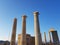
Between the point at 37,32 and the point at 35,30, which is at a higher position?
the point at 35,30

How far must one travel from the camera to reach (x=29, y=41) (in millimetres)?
31812

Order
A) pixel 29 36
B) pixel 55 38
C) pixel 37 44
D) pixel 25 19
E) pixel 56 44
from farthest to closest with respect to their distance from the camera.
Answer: pixel 55 38 → pixel 56 44 → pixel 29 36 → pixel 25 19 → pixel 37 44

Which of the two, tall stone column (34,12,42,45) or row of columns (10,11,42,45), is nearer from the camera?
tall stone column (34,12,42,45)

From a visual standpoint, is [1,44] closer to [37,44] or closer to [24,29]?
[24,29]

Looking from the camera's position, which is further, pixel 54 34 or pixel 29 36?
pixel 54 34

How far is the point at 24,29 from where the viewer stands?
22422mm

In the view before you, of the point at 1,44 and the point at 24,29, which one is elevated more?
the point at 24,29

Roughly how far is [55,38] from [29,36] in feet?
42.6

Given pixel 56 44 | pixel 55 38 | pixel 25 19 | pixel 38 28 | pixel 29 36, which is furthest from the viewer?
pixel 55 38

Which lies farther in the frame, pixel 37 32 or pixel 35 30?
pixel 35 30

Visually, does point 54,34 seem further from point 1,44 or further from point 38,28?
point 1,44

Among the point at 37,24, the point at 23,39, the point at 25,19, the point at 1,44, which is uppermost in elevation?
the point at 25,19

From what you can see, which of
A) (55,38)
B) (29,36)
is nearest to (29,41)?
(29,36)

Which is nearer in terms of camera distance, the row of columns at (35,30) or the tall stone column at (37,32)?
the tall stone column at (37,32)
